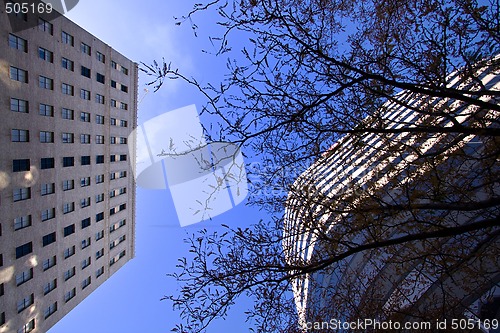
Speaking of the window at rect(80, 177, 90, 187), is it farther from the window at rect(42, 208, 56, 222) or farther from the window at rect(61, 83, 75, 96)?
the window at rect(61, 83, 75, 96)

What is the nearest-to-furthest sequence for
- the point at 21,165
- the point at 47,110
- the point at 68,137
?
the point at 21,165, the point at 47,110, the point at 68,137

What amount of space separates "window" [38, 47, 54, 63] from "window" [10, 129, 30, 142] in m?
5.99

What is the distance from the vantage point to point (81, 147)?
2648cm

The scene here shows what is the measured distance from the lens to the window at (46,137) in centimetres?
2169

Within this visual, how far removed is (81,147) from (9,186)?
26.6 ft

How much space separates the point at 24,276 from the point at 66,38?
1915 centimetres

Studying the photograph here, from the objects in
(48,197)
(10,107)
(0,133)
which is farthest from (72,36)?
(48,197)

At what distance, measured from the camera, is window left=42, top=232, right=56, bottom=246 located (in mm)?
22500

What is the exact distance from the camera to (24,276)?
67.5 ft

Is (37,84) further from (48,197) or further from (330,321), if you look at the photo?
(330,321)

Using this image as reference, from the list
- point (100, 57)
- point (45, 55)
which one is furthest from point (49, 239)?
point (100, 57)

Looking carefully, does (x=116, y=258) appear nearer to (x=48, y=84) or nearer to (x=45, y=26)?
(x=48, y=84)

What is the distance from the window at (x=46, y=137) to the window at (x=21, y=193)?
376 cm

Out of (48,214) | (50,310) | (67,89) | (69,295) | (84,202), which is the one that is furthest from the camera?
(84,202)
